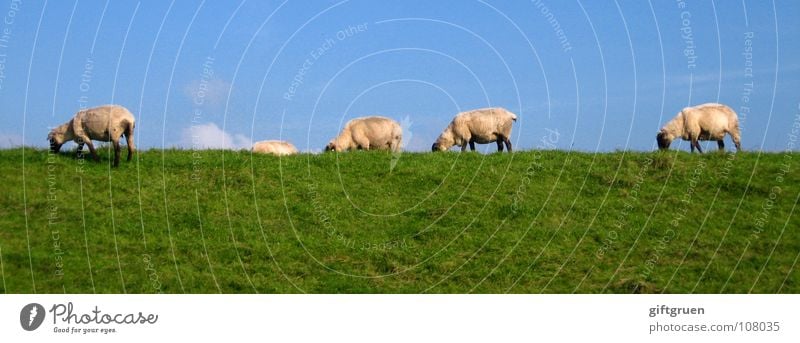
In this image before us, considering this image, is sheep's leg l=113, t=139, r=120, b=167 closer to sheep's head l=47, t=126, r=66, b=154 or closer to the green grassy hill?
the green grassy hill

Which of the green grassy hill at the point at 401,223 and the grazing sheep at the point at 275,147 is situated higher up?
the grazing sheep at the point at 275,147

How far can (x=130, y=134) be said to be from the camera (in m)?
25.6

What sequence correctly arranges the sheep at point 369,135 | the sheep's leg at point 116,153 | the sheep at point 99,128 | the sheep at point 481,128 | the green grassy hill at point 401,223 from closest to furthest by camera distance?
the green grassy hill at point 401,223, the sheep's leg at point 116,153, the sheep at point 99,128, the sheep at point 369,135, the sheep at point 481,128

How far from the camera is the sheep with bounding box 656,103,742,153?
99.3ft

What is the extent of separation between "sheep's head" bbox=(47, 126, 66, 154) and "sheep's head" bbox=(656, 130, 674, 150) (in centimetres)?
1962

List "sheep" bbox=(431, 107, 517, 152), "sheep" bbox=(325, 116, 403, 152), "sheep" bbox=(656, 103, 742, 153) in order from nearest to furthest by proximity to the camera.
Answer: "sheep" bbox=(656, 103, 742, 153)
"sheep" bbox=(325, 116, 403, 152)
"sheep" bbox=(431, 107, 517, 152)

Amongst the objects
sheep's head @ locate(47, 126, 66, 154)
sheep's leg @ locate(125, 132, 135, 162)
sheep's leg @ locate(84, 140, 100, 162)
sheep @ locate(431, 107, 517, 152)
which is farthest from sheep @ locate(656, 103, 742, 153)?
sheep's head @ locate(47, 126, 66, 154)

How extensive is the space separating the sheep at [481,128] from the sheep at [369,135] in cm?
188

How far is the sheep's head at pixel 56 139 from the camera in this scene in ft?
85.9

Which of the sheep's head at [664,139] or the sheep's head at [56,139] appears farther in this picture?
the sheep's head at [664,139]

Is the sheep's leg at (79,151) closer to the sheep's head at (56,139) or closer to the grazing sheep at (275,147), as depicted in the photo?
the sheep's head at (56,139)
